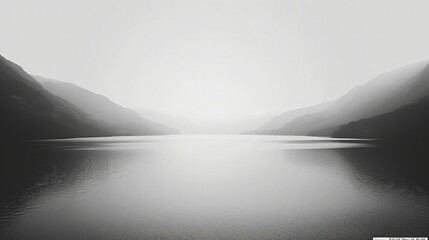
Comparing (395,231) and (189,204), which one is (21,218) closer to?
(189,204)

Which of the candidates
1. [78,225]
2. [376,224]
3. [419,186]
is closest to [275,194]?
[376,224]

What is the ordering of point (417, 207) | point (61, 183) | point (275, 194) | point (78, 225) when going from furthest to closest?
point (61, 183) → point (275, 194) → point (417, 207) → point (78, 225)

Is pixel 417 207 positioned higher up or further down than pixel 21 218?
further down

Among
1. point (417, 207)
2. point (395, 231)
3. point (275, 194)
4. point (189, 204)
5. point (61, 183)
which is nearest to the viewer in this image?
point (395, 231)

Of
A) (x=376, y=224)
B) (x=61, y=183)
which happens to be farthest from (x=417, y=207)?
(x=61, y=183)

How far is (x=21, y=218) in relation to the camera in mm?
24469

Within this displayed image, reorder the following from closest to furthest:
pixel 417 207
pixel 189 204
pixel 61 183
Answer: pixel 417 207 < pixel 189 204 < pixel 61 183

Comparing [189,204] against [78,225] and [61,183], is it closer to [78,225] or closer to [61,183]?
[78,225]

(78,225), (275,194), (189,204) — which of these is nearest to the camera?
(78,225)

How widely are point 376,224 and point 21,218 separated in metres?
27.8

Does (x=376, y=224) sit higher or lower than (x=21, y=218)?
lower

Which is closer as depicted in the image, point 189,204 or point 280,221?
point 280,221

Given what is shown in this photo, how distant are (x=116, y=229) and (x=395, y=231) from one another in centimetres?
1993

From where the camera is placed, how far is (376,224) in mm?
23172
